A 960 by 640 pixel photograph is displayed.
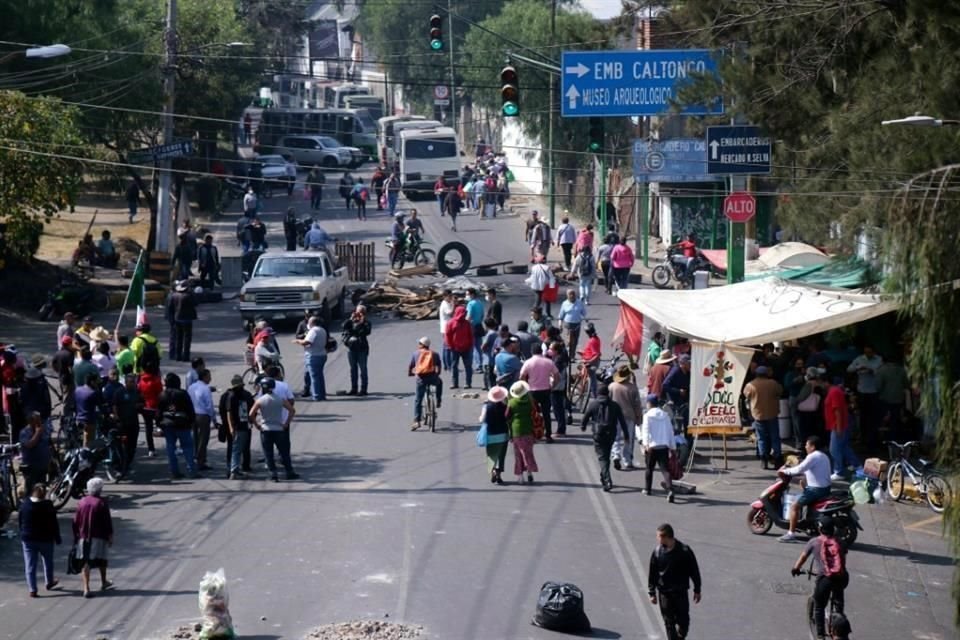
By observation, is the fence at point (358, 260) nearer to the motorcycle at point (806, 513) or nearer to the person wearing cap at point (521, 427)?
the person wearing cap at point (521, 427)

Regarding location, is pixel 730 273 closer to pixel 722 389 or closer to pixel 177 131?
pixel 722 389

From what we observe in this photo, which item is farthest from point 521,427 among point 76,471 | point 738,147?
point 738,147

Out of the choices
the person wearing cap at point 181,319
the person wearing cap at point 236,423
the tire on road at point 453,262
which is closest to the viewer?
the person wearing cap at point 236,423

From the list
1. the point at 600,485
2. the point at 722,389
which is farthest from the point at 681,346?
the point at 600,485

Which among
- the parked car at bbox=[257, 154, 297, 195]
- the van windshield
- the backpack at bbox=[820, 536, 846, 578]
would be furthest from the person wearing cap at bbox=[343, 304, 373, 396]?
the parked car at bbox=[257, 154, 297, 195]

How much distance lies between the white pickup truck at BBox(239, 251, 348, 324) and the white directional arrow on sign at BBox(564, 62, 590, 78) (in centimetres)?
783

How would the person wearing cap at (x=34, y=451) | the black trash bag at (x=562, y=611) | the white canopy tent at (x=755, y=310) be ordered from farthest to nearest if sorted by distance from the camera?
1. the white canopy tent at (x=755, y=310)
2. the person wearing cap at (x=34, y=451)
3. the black trash bag at (x=562, y=611)

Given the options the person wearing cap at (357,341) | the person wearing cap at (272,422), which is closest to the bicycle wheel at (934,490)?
the person wearing cap at (272,422)

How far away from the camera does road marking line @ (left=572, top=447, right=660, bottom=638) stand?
13.7m

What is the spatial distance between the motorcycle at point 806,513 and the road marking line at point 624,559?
1620 millimetres

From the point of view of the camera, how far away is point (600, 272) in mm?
38375

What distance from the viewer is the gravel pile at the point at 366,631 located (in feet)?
42.3

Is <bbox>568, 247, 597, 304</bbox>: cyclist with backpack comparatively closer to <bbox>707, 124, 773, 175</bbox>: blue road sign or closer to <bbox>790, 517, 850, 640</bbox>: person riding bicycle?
<bbox>707, 124, 773, 175</bbox>: blue road sign

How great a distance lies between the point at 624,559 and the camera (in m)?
15.6
